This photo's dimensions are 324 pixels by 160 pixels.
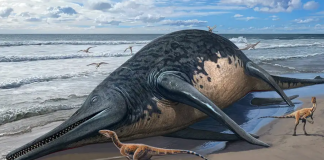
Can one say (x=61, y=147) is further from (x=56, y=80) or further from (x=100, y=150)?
(x=56, y=80)

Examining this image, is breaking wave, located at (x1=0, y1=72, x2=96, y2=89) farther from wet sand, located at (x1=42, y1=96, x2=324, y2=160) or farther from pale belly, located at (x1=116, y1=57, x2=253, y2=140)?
pale belly, located at (x1=116, y1=57, x2=253, y2=140)

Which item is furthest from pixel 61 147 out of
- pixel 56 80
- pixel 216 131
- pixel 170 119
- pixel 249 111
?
pixel 56 80

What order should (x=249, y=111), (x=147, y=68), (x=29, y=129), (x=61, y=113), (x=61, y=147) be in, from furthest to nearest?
(x=61, y=113), (x=249, y=111), (x=29, y=129), (x=147, y=68), (x=61, y=147)

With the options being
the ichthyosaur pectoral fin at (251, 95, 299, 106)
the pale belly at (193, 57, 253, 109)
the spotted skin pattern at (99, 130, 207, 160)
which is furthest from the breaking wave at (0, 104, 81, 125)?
the ichthyosaur pectoral fin at (251, 95, 299, 106)

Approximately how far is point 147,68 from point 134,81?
33 cm

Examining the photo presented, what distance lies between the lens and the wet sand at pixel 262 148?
378cm

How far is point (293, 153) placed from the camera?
149 inches

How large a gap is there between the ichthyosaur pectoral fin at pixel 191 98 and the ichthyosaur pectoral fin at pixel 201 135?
0.26 m

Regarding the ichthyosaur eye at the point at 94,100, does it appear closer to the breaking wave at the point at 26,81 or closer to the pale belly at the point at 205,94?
the pale belly at the point at 205,94

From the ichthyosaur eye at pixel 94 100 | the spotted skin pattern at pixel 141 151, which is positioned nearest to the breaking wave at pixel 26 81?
the ichthyosaur eye at pixel 94 100

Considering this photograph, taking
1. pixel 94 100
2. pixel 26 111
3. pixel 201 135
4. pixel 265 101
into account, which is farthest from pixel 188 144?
pixel 26 111

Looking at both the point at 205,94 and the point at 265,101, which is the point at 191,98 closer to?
the point at 205,94

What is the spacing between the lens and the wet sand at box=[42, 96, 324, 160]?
378 centimetres

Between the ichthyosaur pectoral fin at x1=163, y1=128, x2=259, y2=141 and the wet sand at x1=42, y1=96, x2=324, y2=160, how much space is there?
0.09m
